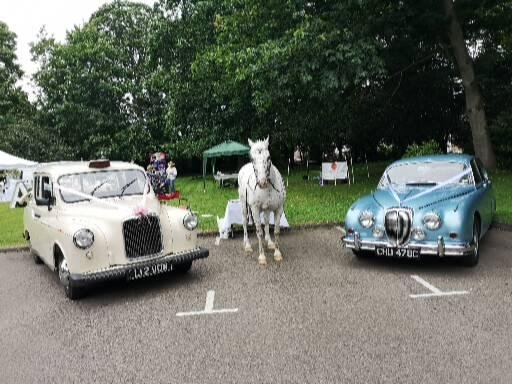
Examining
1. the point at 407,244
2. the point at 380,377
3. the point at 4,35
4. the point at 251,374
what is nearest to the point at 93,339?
the point at 251,374

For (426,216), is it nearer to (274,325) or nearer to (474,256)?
(474,256)

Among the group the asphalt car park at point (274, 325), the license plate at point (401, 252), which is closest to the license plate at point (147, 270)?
the asphalt car park at point (274, 325)

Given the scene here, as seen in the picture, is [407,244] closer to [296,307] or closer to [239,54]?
[296,307]

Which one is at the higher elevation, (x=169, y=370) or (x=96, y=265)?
(x=96, y=265)

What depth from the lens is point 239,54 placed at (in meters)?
18.9

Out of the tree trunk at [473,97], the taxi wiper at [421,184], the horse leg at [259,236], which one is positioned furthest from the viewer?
the tree trunk at [473,97]

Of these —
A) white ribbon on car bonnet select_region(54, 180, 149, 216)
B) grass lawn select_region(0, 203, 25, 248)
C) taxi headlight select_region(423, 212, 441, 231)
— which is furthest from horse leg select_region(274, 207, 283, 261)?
grass lawn select_region(0, 203, 25, 248)

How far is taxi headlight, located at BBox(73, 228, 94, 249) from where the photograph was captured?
6543 mm

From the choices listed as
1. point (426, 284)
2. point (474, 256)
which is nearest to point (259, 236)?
point (426, 284)

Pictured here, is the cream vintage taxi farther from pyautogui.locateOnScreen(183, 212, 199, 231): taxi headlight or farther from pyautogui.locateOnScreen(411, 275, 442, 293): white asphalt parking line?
pyautogui.locateOnScreen(411, 275, 442, 293): white asphalt parking line

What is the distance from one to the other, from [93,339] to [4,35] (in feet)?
159

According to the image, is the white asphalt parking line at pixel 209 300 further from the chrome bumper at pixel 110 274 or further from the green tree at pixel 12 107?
the green tree at pixel 12 107

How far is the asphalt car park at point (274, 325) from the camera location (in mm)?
4441

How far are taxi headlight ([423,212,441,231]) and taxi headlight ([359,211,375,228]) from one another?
2.67ft
